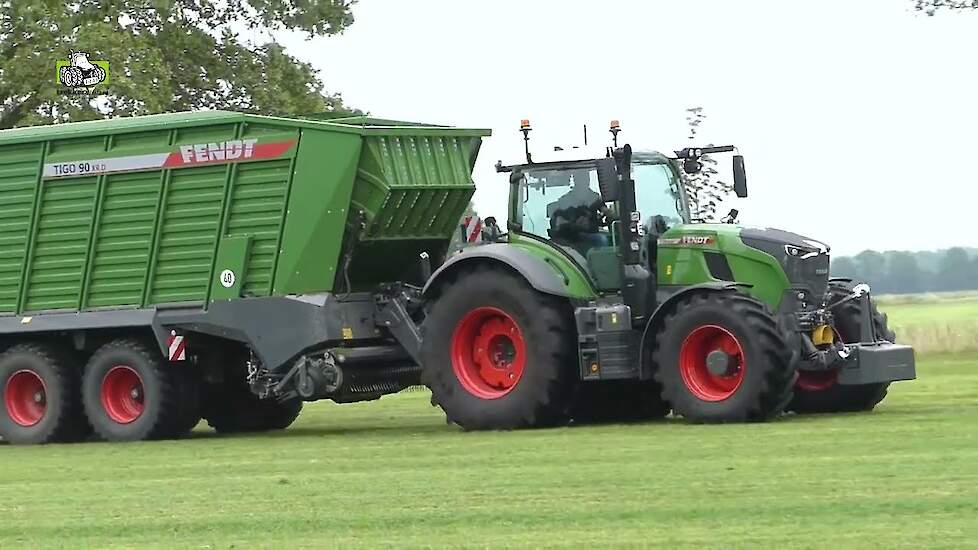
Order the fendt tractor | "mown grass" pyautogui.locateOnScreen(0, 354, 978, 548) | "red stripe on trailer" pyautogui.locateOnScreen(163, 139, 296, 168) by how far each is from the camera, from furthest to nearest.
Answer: "red stripe on trailer" pyautogui.locateOnScreen(163, 139, 296, 168) < the fendt tractor < "mown grass" pyautogui.locateOnScreen(0, 354, 978, 548)

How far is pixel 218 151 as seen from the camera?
19.1m

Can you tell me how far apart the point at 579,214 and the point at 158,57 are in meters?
16.6

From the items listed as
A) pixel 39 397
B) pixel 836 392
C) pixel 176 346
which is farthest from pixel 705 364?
pixel 39 397

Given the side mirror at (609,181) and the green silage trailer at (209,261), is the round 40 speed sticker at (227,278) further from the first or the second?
the side mirror at (609,181)

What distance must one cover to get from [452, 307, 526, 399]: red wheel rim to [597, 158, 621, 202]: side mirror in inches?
59.7

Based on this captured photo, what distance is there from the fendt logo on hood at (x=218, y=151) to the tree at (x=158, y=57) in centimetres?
1158

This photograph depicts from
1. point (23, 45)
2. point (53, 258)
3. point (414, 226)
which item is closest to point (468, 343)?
point (414, 226)

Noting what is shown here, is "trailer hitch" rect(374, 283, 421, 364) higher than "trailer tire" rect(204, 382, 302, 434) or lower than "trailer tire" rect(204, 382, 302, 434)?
higher

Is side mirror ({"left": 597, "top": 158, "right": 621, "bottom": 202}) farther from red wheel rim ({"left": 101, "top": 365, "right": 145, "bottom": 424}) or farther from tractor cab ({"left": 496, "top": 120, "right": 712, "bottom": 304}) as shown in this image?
red wheel rim ({"left": 101, "top": 365, "right": 145, "bottom": 424})

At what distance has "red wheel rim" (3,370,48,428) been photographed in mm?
20328

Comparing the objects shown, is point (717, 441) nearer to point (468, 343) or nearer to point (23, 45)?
point (468, 343)

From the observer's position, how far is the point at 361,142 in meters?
18.4

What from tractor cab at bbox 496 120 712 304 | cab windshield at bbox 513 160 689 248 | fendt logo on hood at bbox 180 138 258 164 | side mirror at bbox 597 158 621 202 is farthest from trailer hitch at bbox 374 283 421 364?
side mirror at bbox 597 158 621 202

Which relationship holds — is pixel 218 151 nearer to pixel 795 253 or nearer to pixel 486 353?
pixel 486 353
